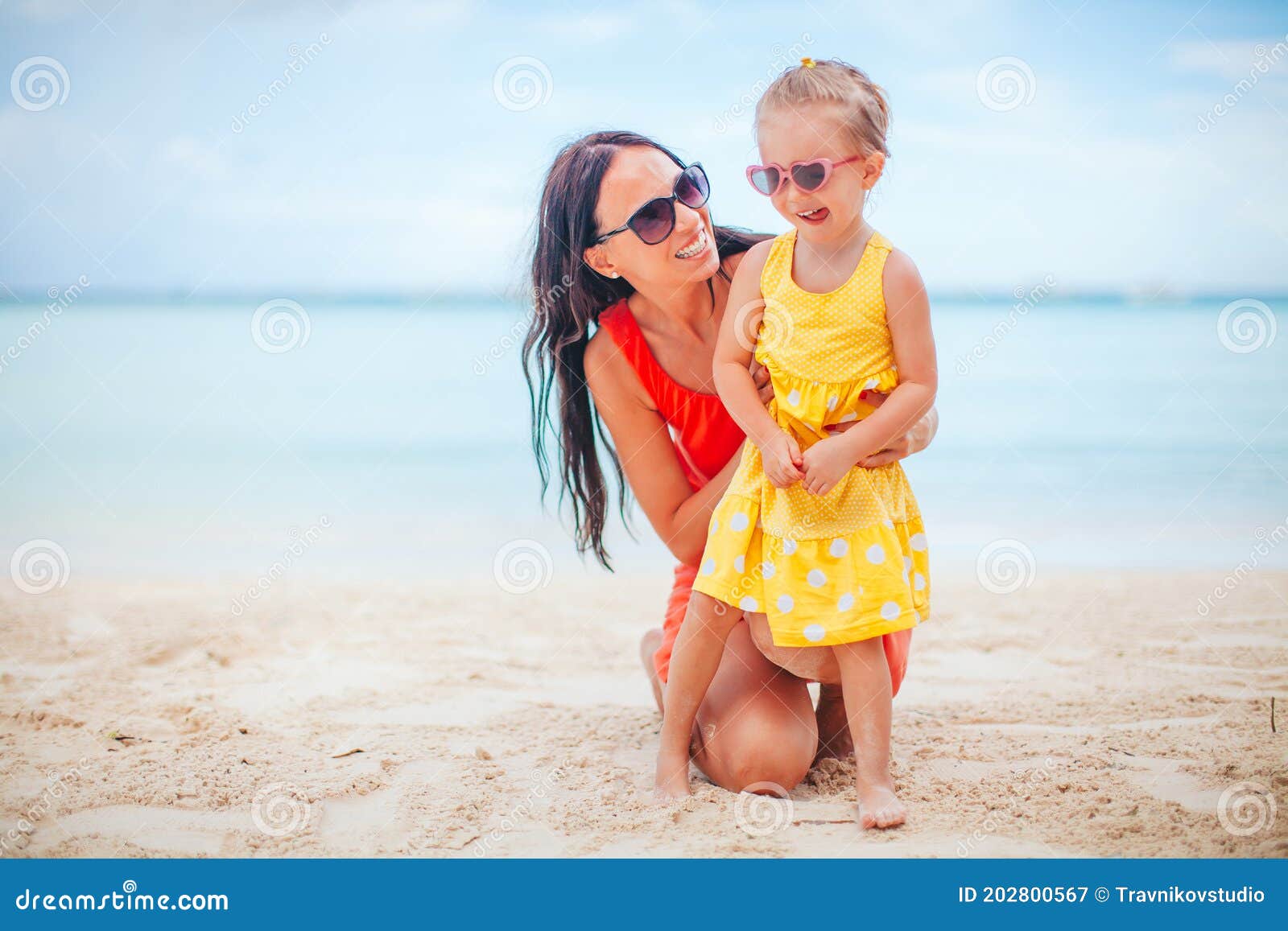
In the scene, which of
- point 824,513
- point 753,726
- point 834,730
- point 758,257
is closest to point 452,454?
point 834,730

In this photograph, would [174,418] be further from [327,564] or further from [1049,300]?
[1049,300]

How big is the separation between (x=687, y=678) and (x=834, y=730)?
0.65m

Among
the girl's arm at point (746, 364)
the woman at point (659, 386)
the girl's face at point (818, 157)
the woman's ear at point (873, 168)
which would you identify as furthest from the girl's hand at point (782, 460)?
the woman's ear at point (873, 168)

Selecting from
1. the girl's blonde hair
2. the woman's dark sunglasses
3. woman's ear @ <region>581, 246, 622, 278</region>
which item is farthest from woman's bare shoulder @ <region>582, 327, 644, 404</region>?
the girl's blonde hair

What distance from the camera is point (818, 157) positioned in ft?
7.64

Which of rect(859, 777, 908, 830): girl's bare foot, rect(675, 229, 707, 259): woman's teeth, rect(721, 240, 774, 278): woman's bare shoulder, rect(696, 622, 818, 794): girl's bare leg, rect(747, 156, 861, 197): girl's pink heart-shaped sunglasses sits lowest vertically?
rect(859, 777, 908, 830): girl's bare foot

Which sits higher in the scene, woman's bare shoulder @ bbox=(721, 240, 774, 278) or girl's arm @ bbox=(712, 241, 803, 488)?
woman's bare shoulder @ bbox=(721, 240, 774, 278)

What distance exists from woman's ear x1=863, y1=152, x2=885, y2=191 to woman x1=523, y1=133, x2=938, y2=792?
0.54m

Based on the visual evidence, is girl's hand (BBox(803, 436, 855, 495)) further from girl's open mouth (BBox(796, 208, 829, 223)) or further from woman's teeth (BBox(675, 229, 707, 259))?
woman's teeth (BBox(675, 229, 707, 259))

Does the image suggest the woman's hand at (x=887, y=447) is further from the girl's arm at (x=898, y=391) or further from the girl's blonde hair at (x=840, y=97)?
the girl's blonde hair at (x=840, y=97)

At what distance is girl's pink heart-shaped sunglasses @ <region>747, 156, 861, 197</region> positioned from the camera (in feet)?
7.60

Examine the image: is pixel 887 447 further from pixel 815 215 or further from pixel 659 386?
pixel 659 386

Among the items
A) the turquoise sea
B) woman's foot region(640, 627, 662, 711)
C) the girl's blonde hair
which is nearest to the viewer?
the girl's blonde hair

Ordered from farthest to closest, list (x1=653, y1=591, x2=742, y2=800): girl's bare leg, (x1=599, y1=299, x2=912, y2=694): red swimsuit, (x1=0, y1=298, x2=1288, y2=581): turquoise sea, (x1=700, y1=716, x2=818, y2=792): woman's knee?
1. (x1=0, y1=298, x2=1288, y2=581): turquoise sea
2. (x1=599, y1=299, x2=912, y2=694): red swimsuit
3. (x1=700, y1=716, x2=818, y2=792): woman's knee
4. (x1=653, y1=591, x2=742, y2=800): girl's bare leg
